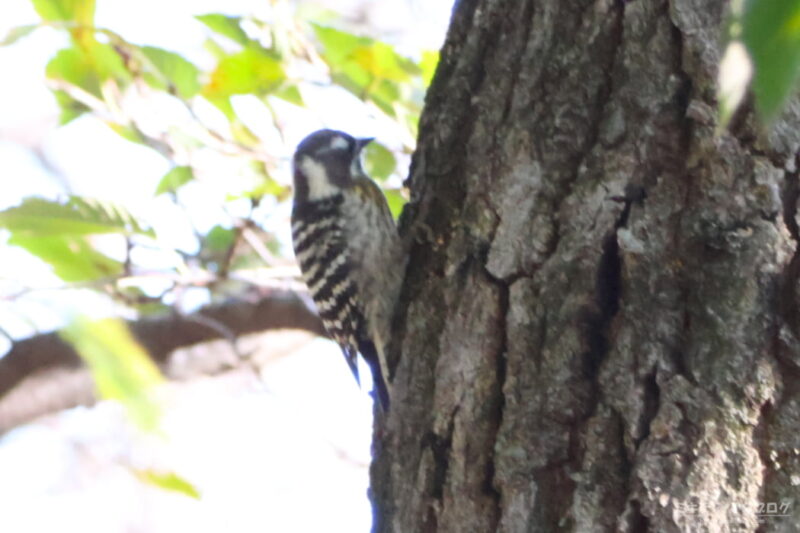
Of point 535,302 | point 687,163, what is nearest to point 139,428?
point 535,302

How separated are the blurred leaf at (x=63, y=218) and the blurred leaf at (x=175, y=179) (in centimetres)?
50

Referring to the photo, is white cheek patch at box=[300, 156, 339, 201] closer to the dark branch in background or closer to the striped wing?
the striped wing

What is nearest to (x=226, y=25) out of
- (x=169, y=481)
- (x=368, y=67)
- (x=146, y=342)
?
(x=368, y=67)

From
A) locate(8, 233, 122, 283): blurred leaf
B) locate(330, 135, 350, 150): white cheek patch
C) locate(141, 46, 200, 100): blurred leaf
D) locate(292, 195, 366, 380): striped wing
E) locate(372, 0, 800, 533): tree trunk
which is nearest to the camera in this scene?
locate(372, 0, 800, 533): tree trunk

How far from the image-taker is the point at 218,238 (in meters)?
3.04

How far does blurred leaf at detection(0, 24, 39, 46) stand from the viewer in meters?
1.83

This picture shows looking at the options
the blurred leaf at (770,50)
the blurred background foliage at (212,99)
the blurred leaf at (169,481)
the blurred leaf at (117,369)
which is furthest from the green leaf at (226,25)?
the blurred leaf at (770,50)

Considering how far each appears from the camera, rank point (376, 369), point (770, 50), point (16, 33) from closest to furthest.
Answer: point (770, 50)
point (16, 33)
point (376, 369)

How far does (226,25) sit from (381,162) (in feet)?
2.46

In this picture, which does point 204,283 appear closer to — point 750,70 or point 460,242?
point 460,242

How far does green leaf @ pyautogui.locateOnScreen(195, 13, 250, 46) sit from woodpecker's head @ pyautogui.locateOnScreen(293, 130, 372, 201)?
638 millimetres

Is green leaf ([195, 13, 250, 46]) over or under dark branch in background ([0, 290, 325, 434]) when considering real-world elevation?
over

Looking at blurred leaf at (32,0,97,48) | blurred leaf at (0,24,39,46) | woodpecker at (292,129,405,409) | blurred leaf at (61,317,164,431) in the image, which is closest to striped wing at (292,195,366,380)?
woodpecker at (292,129,405,409)

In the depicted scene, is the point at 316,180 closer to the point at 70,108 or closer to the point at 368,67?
the point at 368,67
